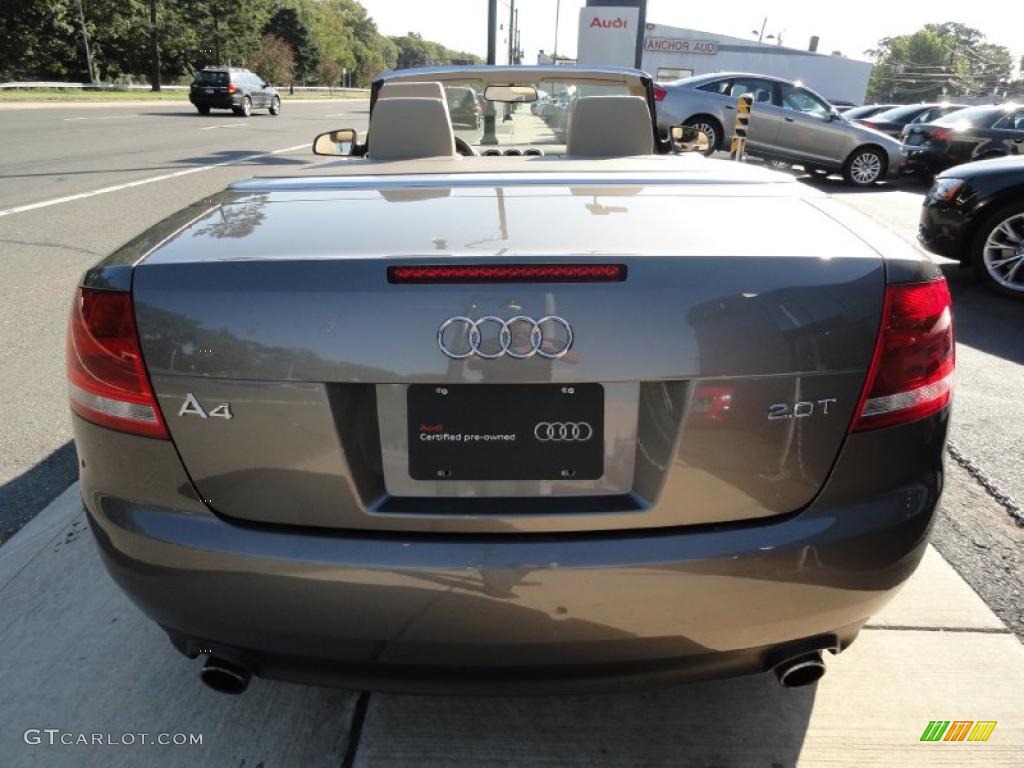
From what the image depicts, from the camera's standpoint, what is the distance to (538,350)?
4.88 ft

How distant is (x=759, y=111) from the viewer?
1485 centimetres

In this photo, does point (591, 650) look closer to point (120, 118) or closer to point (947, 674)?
point (947, 674)

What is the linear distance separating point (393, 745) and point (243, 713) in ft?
1.47

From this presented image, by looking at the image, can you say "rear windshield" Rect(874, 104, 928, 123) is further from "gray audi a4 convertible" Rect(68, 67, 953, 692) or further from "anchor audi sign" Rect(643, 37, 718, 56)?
"anchor audi sign" Rect(643, 37, 718, 56)

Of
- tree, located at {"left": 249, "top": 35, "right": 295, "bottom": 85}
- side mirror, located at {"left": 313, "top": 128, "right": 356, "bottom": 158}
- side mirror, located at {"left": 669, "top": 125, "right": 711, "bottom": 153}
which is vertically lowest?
tree, located at {"left": 249, "top": 35, "right": 295, "bottom": 85}

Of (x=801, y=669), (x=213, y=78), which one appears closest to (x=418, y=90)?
(x=801, y=669)

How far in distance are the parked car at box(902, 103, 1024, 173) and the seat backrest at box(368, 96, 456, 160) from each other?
1306cm

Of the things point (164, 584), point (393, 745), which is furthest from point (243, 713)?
point (164, 584)

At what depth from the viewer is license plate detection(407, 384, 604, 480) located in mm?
1540

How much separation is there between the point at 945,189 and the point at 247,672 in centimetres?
733

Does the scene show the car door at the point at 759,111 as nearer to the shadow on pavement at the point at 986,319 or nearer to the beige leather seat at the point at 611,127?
the shadow on pavement at the point at 986,319

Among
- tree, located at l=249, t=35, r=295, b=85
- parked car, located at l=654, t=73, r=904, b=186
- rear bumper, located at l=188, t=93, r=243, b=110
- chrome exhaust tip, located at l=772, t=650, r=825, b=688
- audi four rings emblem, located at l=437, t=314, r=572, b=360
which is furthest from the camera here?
tree, located at l=249, t=35, r=295, b=85

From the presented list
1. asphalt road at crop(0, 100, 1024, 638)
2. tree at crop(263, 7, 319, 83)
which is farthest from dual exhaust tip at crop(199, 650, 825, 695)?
tree at crop(263, 7, 319, 83)

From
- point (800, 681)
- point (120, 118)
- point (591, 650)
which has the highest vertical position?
point (591, 650)
